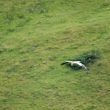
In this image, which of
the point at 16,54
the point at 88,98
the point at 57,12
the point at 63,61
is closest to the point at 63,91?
the point at 88,98

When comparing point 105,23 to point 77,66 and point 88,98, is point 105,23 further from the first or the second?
point 88,98

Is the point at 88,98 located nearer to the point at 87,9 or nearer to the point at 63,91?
the point at 63,91

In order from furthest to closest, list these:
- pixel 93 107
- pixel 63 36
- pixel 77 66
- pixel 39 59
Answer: pixel 63 36 → pixel 39 59 → pixel 77 66 → pixel 93 107

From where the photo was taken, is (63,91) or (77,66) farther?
(77,66)

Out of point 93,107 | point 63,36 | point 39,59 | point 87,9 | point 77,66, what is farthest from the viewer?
point 87,9

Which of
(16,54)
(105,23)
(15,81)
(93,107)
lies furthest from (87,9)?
(93,107)

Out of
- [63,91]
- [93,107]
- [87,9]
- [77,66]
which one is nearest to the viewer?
[93,107]
